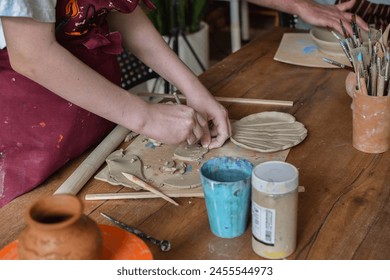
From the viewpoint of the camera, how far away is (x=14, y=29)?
1.12 m

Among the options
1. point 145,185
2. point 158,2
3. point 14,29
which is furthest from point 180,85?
point 158,2

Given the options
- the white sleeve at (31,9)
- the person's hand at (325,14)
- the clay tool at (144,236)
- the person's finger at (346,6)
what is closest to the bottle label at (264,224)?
the clay tool at (144,236)

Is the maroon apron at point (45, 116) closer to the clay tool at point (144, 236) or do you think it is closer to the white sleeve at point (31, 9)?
the white sleeve at point (31, 9)

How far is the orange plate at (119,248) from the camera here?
3.20 feet

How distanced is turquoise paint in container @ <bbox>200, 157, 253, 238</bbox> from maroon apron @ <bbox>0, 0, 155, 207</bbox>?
45cm

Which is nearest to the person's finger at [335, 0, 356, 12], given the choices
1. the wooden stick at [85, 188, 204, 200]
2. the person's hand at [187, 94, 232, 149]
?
the person's hand at [187, 94, 232, 149]

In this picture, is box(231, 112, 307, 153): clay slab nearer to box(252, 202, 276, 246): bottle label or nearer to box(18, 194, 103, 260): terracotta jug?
Answer: box(252, 202, 276, 246): bottle label

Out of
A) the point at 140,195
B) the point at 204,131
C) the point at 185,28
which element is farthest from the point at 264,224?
the point at 185,28

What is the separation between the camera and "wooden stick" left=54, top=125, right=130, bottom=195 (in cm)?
125

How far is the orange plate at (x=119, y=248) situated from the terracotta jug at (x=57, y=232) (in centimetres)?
12

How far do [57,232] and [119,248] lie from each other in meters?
0.20

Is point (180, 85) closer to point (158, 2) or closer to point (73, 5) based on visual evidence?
point (73, 5)

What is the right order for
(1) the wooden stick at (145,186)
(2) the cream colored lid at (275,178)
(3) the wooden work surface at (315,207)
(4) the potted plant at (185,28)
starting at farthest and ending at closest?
(4) the potted plant at (185,28), (1) the wooden stick at (145,186), (3) the wooden work surface at (315,207), (2) the cream colored lid at (275,178)
